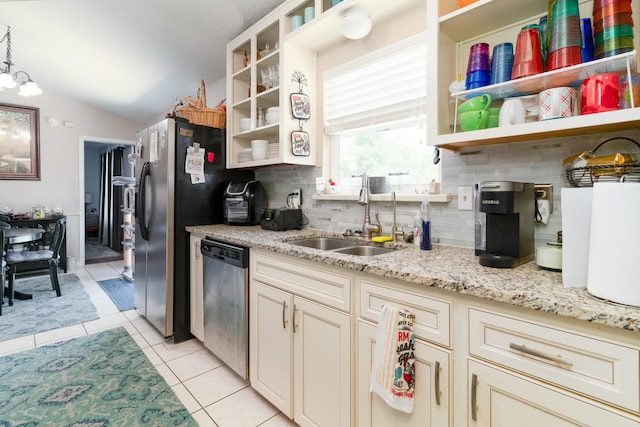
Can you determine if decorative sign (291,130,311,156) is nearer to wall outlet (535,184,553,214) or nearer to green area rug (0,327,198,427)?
wall outlet (535,184,553,214)

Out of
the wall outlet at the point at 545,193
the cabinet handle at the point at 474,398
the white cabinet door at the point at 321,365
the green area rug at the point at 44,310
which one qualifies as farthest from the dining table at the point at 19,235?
the wall outlet at the point at 545,193

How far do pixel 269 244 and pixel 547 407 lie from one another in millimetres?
1252

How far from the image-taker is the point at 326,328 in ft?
4.47

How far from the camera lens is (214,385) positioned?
1926 millimetres

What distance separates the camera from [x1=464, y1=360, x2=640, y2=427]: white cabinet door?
28.7 inches

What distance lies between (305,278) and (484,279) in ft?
2.53

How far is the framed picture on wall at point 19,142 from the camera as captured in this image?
14.6 feet

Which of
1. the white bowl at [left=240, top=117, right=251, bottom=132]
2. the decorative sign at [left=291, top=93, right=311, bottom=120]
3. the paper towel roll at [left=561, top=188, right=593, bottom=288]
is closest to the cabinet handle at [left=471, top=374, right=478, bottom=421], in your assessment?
the paper towel roll at [left=561, top=188, right=593, bottom=288]

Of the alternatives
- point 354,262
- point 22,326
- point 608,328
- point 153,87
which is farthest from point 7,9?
point 608,328

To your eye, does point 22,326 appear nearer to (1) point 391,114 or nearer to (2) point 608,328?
(1) point 391,114

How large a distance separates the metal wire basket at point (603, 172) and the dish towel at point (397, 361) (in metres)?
0.79

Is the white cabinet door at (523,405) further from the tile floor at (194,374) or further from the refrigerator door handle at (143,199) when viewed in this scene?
the refrigerator door handle at (143,199)

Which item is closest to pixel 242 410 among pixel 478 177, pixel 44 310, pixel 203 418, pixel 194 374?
pixel 203 418

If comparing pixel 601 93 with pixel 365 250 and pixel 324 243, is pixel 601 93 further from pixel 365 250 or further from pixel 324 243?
pixel 324 243
